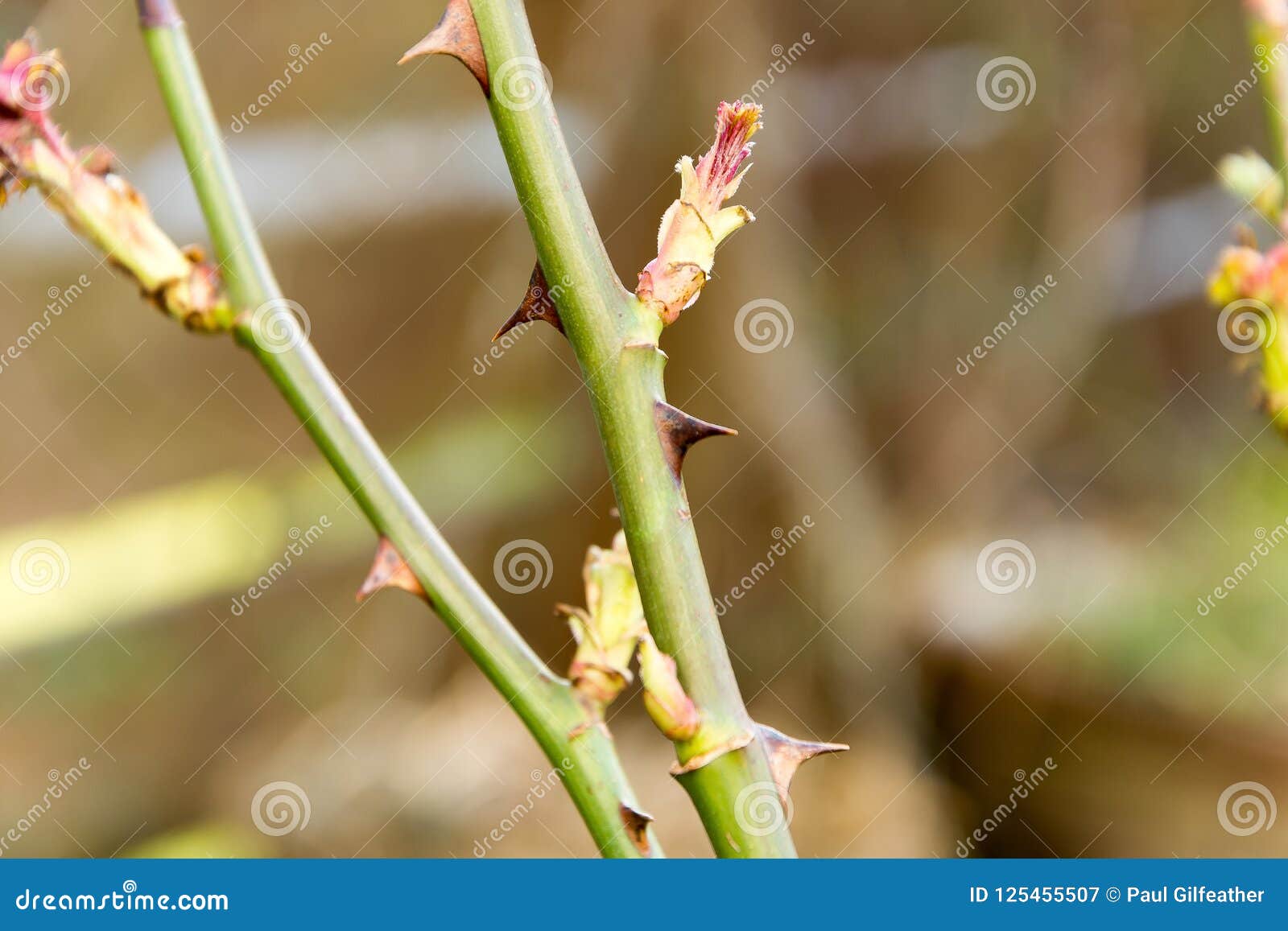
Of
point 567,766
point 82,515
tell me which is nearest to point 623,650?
point 567,766

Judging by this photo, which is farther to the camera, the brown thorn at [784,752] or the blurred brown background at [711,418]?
the blurred brown background at [711,418]

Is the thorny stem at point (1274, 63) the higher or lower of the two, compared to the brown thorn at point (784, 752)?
higher

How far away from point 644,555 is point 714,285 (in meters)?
1.37

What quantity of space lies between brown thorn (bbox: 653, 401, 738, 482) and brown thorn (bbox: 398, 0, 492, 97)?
115 mm

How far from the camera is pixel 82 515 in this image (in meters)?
1.81

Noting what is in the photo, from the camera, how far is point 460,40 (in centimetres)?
34

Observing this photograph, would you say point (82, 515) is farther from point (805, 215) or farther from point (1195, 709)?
point (1195, 709)

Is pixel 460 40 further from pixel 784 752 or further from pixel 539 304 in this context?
pixel 784 752

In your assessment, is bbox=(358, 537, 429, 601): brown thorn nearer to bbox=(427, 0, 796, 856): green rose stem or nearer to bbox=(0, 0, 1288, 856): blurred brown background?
bbox=(427, 0, 796, 856): green rose stem

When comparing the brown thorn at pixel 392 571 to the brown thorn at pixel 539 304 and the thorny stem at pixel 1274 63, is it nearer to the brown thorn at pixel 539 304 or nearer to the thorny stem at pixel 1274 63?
the brown thorn at pixel 539 304

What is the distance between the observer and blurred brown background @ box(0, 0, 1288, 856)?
1642 mm

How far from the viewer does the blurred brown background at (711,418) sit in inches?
64.6

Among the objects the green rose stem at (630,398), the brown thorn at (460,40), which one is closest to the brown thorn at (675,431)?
the green rose stem at (630,398)

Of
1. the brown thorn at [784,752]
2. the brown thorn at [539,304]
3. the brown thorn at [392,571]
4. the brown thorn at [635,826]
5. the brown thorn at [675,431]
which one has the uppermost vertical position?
the brown thorn at [539,304]
